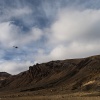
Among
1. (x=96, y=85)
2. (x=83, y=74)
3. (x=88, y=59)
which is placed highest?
(x=88, y=59)

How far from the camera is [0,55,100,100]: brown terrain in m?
92.6

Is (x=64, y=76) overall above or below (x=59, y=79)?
above

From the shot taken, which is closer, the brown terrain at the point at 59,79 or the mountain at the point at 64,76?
the brown terrain at the point at 59,79

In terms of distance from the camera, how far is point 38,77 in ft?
482

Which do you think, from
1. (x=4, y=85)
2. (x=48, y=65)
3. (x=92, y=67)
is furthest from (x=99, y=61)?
(x=4, y=85)

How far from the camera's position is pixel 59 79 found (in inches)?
4872

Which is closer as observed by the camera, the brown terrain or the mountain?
the brown terrain

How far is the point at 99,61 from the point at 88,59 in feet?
41.2

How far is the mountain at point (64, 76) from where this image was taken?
99.7 meters

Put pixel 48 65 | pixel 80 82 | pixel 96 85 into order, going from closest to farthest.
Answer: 1. pixel 96 85
2. pixel 80 82
3. pixel 48 65

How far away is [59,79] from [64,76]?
3.30 meters

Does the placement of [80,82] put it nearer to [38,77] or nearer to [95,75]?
[95,75]

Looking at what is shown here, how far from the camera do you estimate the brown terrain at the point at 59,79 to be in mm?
92625

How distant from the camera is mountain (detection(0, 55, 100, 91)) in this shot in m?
99.7
